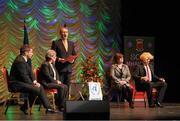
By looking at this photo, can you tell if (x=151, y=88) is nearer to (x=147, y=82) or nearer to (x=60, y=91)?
(x=147, y=82)

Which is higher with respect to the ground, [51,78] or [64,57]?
[64,57]

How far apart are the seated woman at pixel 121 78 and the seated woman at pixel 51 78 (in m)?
1.46

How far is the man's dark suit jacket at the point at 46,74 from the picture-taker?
291 inches

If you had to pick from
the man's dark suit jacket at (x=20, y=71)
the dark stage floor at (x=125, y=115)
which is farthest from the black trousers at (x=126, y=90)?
the man's dark suit jacket at (x=20, y=71)

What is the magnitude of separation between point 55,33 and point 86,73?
5.92 ft

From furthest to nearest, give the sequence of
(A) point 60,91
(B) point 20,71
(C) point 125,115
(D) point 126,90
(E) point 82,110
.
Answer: (D) point 126,90
(A) point 60,91
(B) point 20,71
(C) point 125,115
(E) point 82,110

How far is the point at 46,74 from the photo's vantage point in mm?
7410

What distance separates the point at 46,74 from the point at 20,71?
0.59 meters

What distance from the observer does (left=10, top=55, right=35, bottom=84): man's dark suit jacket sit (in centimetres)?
696

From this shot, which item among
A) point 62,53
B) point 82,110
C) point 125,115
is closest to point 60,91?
point 62,53

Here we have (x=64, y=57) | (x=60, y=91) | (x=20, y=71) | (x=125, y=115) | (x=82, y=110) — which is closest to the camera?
(x=82, y=110)

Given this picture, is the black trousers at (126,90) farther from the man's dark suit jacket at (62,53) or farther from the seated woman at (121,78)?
the man's dark suit jacket at (62,53)

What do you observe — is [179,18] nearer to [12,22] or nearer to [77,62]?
[77,62]

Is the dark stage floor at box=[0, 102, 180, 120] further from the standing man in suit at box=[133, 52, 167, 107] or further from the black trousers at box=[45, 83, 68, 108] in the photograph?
the standing man in suit at box=[133, 52, 167, 107]
